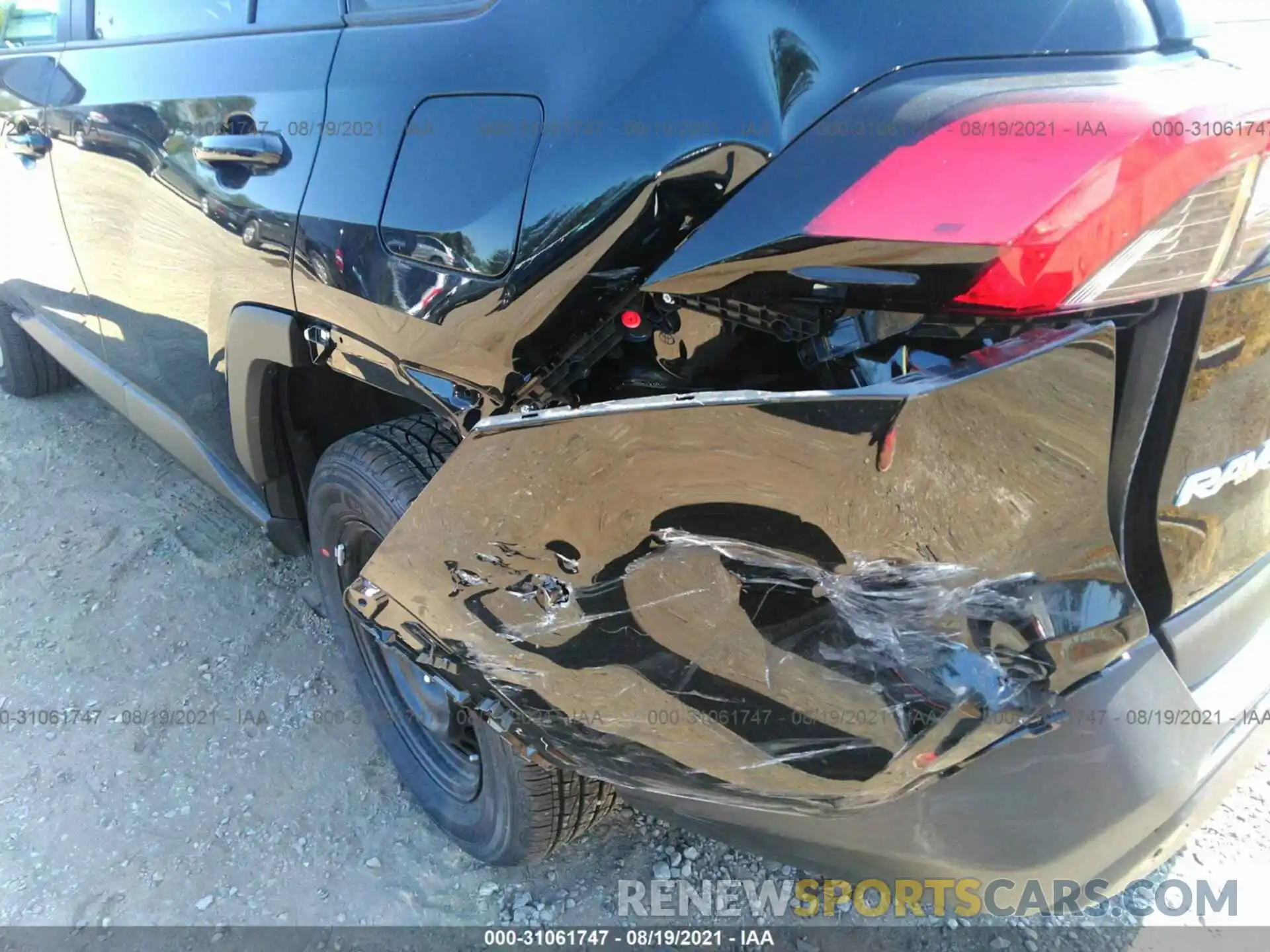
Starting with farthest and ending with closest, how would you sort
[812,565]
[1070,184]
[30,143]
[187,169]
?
[30,143], [187,169], [812,565], [1070,184]

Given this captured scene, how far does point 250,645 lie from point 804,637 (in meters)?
2.31

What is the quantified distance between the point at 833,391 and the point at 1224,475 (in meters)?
0.73

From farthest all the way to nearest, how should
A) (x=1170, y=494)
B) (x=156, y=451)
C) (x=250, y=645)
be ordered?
(x=156, y=451), (x=250, y=645), (x=1170, y=494)

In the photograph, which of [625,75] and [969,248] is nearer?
[969,248]

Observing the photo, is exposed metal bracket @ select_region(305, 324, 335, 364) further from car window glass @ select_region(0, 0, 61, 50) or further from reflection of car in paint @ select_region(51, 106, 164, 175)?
car window glass @ select_region(0, 0, 61, 50)

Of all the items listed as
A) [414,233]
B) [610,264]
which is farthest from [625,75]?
[414,233]

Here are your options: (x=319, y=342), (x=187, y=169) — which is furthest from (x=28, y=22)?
(x=319, y=342)

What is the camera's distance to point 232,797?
2395 millimetres

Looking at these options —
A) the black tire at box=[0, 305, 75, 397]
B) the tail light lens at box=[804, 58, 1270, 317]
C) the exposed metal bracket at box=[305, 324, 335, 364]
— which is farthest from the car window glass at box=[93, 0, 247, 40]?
the black tire at box=[0, 305, 75, 397]

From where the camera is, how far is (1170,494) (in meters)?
1.21

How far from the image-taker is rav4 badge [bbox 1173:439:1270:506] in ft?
4.04

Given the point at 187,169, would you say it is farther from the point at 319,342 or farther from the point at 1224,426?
the point at 1224,426

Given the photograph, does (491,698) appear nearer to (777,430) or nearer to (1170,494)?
(777,430)

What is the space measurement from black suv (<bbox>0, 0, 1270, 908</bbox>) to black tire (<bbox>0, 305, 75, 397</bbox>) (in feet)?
11.8
